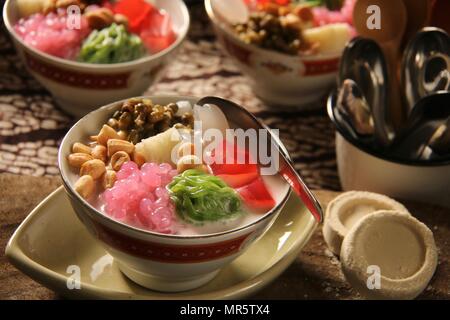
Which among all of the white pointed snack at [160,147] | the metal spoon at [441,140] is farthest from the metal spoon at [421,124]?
the white pointed snack at [160,147]

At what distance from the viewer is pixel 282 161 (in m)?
0.90

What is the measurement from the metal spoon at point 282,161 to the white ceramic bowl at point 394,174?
22cm

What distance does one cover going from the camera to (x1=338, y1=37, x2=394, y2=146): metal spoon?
45.6 inches

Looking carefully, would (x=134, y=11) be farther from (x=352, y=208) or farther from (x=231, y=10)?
(x=352, y=208)

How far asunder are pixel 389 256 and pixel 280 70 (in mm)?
504

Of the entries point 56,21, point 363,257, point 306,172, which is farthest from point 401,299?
point 56,21

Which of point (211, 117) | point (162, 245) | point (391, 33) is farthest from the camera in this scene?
point (391, 33)

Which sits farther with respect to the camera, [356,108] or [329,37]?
[329,37]

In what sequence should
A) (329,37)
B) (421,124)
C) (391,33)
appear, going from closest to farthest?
1. (421,124)
2. (391,33)
3. (329,37)

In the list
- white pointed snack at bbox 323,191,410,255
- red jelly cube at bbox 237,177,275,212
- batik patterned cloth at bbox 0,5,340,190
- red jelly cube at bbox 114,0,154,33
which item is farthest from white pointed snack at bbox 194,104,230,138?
red jelly cube at bbox 114,0,154,33

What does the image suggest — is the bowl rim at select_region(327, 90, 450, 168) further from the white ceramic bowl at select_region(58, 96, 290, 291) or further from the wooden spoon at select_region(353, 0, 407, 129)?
the white ceramic bowl at select_region(58, 96, 290, 291)

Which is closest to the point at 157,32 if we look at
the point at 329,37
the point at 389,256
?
the point at 329,37

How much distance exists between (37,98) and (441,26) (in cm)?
75

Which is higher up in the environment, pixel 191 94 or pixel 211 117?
pixel 211 117
